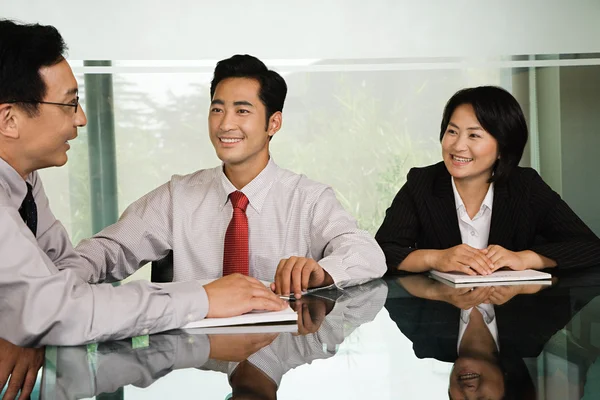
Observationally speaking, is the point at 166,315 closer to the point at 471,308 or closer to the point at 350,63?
the point at 471,308

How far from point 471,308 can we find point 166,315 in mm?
681

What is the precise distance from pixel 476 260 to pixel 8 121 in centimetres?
138

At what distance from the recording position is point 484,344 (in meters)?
1.34

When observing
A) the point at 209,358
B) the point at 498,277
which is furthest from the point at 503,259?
the point at 209,358

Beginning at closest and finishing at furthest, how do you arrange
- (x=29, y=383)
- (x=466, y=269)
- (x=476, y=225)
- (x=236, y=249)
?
(x=29, y=383) < (x=466, y=269) < (x=236, y=249) < (x=476, y=225)

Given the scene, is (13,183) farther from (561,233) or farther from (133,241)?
(561,233)

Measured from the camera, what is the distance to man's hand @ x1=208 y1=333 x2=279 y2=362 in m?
1.31

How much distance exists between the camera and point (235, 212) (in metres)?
2.65

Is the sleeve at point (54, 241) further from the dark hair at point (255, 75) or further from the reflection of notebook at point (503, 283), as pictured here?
the reflection of notebook at point (503, 283)

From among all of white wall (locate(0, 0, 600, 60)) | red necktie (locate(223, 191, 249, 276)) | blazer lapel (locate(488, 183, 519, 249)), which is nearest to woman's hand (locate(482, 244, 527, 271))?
blazer lapel (locate(488, 183, 519, 249))

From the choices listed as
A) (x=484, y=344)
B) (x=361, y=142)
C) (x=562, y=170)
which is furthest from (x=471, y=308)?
(x=562, y=170)

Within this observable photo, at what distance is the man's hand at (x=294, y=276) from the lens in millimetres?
1960

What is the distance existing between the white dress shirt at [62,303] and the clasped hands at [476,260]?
998mm

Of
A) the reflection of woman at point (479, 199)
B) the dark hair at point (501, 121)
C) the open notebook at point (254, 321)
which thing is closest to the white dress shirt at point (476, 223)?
the reflection of woman at point (479, 199)
